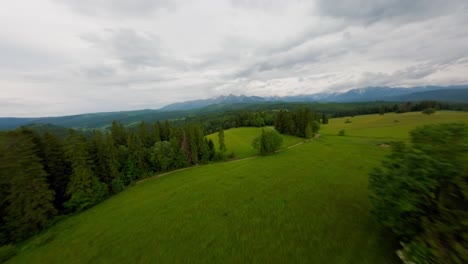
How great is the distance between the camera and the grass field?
601 inches

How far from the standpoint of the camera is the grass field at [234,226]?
15.3 m

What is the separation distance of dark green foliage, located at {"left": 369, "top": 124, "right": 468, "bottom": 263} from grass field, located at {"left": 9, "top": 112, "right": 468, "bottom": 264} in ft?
11.1

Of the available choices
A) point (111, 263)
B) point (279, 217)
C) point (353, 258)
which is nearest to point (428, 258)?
point (353, 258)

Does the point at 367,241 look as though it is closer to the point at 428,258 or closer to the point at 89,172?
the point at 428,258

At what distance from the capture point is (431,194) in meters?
10.6

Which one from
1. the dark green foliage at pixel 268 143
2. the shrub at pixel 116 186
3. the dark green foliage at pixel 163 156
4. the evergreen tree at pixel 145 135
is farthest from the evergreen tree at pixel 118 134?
the dark green foliage at pixel 268 143

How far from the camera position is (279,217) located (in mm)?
20344

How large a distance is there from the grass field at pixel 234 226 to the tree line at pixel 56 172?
2850 millimetres

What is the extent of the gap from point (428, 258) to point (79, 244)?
29.7 m

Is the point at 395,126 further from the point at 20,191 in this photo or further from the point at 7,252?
the point at 7,252

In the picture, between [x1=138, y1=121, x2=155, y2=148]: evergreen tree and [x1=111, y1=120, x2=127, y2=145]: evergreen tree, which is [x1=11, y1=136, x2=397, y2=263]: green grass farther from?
[x1=138, y1=121, x2=155, y2=148]: evergreen tree

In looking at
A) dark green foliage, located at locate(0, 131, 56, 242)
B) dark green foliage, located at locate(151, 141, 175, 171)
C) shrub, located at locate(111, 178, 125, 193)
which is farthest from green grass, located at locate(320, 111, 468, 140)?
dark green foliage, located at locate(0, 131, 56, 242)

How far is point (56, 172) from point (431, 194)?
149 ft

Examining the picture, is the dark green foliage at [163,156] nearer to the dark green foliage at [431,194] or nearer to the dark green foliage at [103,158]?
the dark green foliage at [103,158]
